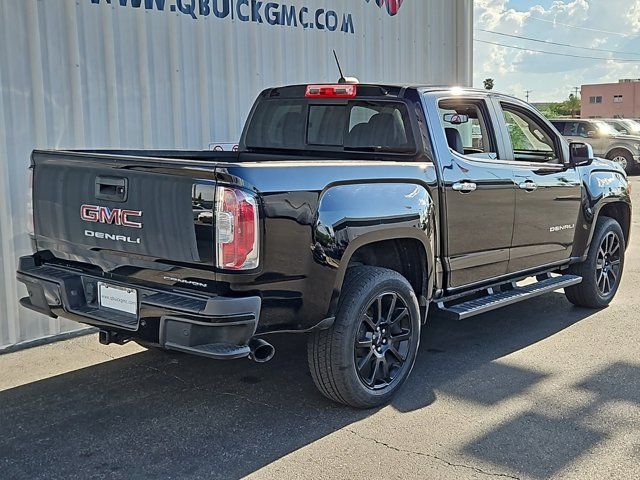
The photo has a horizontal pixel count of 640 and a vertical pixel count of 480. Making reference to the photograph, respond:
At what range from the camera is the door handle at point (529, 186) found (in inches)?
218

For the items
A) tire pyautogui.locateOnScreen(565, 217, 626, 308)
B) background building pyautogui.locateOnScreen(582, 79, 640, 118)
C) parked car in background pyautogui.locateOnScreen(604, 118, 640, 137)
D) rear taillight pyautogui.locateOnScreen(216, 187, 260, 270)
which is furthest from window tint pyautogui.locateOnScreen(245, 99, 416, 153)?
background building pyautogui.locateOnScreen(582, 79, 640, 118)

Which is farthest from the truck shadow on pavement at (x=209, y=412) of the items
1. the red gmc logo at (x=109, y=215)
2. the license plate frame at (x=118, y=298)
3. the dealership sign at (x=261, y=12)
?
the dealership sign at (x=261, y=12)

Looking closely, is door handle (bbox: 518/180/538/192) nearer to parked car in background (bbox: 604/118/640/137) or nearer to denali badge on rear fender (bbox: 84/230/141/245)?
denali badge on rear fender (bbox: 84/230/141/245)

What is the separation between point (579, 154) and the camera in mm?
6148

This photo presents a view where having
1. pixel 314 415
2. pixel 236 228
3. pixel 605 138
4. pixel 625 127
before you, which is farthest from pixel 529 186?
pixel 625 127

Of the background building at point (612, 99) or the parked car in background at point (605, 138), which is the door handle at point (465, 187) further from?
the background building at point (612, 99)

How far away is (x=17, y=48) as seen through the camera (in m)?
5.50

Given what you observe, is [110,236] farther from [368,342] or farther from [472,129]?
[472,129]

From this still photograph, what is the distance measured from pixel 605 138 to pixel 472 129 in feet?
55.9

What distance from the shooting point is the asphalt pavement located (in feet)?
12.0

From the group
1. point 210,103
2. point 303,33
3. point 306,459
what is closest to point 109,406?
point 306,459

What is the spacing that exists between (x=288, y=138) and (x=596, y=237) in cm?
301

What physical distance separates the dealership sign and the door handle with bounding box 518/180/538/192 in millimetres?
3288

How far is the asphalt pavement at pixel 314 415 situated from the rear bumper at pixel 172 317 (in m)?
0.60
